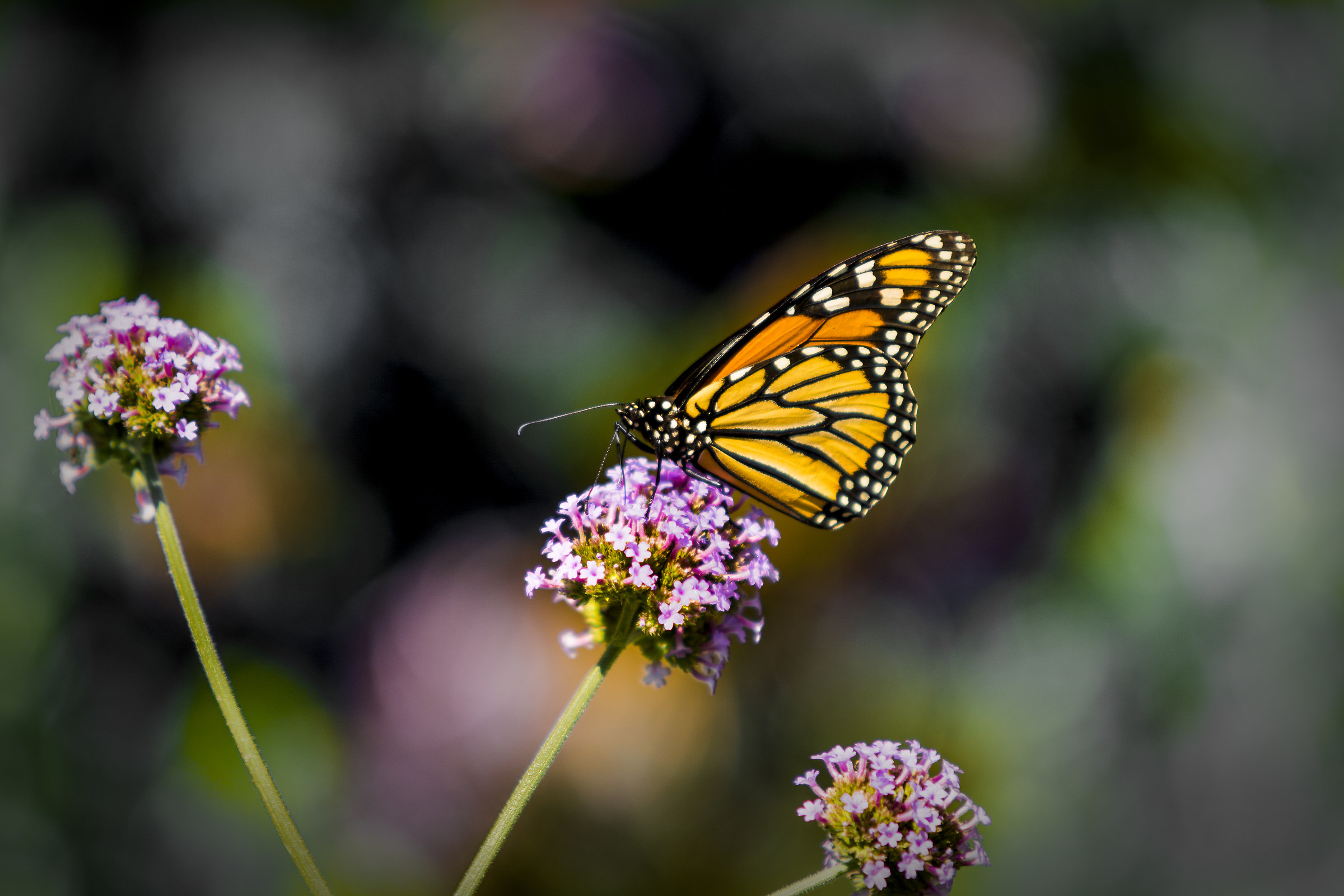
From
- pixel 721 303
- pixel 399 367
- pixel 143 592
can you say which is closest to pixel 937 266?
pixel 721 303

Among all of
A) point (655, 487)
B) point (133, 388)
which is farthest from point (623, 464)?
point (133, 388)

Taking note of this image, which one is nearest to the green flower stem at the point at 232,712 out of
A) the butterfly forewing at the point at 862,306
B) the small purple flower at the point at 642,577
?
the small purple flower at the point at 642,577

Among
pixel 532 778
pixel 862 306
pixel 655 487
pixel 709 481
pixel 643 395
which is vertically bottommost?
pixel 532 778

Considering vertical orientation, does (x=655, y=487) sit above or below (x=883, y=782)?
above

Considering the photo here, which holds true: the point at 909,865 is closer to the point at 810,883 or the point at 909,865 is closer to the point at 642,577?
the point at 810,883

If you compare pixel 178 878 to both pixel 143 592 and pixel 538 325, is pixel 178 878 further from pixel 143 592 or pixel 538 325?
pixel 538 325

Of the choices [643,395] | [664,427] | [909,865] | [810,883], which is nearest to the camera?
[810,883]
